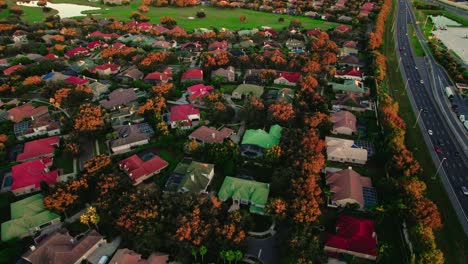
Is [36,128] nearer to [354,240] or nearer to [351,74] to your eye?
[354,240]

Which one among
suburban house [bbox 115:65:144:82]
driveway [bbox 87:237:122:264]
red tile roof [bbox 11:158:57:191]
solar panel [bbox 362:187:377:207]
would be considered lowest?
driveway [bbox 87:237:122:264]

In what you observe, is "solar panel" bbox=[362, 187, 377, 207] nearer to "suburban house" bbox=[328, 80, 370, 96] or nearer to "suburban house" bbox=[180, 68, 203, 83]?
"suburban house" bbox=[328, 80, 370, 96]

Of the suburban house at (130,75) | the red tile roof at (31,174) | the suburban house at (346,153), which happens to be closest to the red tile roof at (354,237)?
the suburban house at (346,153)

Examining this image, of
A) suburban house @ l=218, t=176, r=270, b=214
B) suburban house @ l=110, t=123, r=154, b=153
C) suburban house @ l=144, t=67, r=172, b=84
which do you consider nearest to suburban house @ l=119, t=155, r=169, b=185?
suburban house @ l=110, t=123, r=154, b=153

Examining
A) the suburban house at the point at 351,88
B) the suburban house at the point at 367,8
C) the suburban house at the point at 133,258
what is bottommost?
the suburban house at the point at 133,258

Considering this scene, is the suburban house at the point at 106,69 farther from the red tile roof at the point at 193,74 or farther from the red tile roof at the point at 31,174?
the red tile roof at the point at 31,174

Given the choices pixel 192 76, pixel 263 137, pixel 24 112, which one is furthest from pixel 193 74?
pixel 24 112

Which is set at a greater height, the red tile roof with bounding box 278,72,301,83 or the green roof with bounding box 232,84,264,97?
the red tile roof with bounding box 278,72,301,83
